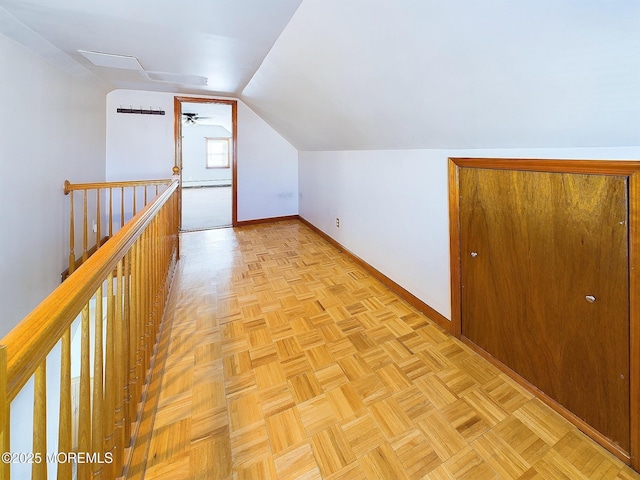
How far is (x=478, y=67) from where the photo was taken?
4.17 ft

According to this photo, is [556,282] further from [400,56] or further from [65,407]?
[65,407]

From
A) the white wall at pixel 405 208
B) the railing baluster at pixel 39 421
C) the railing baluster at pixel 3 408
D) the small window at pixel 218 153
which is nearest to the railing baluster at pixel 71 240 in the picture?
the white wall at pixel 405 208

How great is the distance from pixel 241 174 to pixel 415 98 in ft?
11.9

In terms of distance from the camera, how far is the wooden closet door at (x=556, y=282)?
1.20 metres

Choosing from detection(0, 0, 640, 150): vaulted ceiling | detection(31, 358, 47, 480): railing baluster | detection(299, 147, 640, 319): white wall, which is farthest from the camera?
detection(299, 147, 640, 319): white wall

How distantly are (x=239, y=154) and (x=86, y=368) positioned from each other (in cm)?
444

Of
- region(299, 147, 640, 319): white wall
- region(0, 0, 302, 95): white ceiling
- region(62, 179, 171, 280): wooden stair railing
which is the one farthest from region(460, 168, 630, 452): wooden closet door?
region(62, 179, 171, 280): wooden stair railing

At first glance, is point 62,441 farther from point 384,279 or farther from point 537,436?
point 384,279

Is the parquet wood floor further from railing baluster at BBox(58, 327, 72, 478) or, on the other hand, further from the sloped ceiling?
the sloped ceiling

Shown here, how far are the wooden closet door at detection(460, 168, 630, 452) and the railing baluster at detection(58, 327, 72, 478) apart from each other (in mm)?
1744

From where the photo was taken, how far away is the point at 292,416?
1.39 meters

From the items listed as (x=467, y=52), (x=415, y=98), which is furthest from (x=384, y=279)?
(x=467, y=52)

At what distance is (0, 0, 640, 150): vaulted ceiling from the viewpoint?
3.20ft

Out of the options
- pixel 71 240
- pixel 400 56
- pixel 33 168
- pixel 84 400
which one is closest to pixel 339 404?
pixel 84 400
